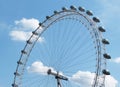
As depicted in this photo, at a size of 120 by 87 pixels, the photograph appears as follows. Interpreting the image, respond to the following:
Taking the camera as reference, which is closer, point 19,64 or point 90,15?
point 90,15

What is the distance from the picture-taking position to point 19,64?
85188mm

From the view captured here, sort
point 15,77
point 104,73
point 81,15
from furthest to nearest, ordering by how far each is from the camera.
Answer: point 15,77 < point 81,15 < point 104,73

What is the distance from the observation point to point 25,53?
8506 centimetres

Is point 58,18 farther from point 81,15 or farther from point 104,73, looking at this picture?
point 104,73

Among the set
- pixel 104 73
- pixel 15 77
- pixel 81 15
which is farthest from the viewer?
pixel 15 77

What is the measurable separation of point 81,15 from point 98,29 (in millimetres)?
3428

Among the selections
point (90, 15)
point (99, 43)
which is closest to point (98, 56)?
point (99, 43)

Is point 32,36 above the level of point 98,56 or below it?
above

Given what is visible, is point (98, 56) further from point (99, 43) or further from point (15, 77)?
point (15, 77)

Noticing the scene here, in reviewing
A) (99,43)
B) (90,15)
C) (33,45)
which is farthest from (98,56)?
(33,45)

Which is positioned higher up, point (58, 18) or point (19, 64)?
point (58, 18)

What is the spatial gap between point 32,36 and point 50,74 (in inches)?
348

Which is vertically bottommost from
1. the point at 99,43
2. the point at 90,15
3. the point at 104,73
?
the point at 104,73

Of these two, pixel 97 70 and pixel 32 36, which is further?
pixel 32 36
